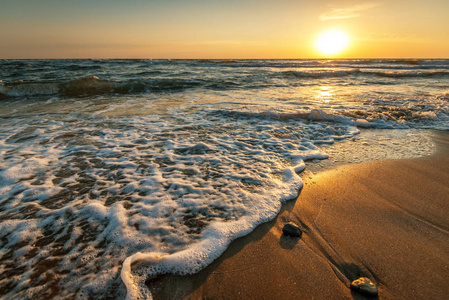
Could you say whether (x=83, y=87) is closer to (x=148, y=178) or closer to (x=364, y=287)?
(x=148, y=178)

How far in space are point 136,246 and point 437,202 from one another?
3.18 m

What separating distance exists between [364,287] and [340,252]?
0.36 metres

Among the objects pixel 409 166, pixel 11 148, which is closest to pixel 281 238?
pixel 409 166

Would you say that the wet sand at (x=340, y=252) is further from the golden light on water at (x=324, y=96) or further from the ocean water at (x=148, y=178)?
the golden light on water at (x=324, y=96)

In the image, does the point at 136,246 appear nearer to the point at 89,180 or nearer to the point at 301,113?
the point at 89,180

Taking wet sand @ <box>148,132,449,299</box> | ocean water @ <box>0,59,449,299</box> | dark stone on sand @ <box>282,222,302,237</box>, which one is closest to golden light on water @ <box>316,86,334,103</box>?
ocean water @ <box>0,59,449,299</box>

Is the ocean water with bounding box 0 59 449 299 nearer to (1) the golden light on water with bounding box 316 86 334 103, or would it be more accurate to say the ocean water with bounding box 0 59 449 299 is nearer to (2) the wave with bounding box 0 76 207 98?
(1) the golden light on water with bounding box 316 86 334 103

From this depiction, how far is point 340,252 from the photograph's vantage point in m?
1.87

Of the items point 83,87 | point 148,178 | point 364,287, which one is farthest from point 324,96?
point 83,87

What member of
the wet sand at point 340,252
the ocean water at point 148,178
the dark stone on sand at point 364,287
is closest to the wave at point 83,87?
the ocean water at point 148,178

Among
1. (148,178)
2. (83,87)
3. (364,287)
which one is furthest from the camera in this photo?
(83,87)

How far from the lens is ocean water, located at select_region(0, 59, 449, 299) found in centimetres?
174

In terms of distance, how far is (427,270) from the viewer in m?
1.70

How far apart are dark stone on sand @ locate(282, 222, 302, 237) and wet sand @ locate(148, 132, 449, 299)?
51 mm
